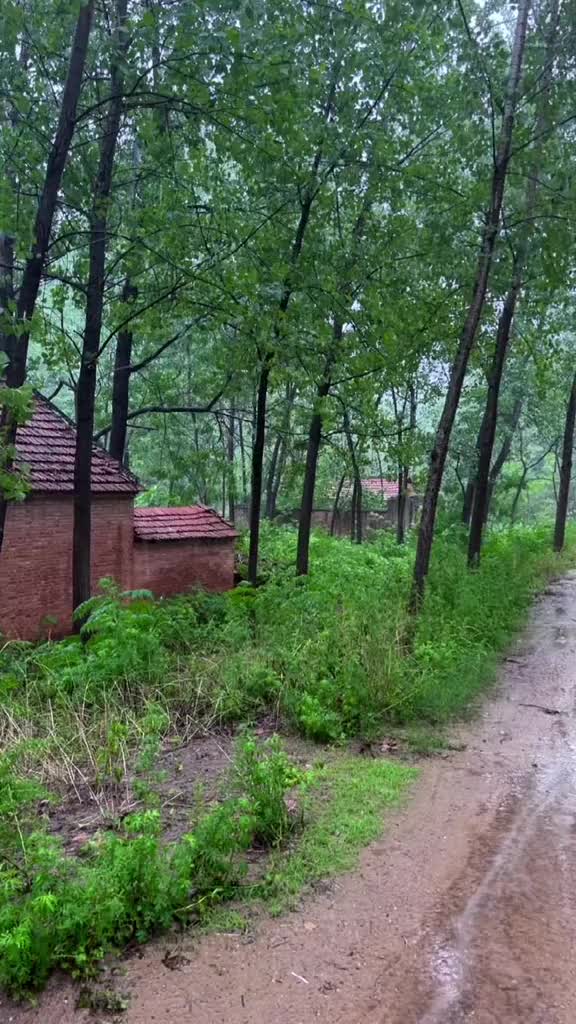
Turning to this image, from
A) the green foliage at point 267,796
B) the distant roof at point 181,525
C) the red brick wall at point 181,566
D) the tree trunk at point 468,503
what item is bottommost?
the green foliage at point 267,796

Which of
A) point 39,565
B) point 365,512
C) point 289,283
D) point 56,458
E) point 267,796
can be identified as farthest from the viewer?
point 365,512

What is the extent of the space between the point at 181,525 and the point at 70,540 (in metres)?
3.02

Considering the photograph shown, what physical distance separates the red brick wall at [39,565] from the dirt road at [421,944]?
347 inches

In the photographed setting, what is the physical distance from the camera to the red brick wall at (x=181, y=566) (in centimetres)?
1468

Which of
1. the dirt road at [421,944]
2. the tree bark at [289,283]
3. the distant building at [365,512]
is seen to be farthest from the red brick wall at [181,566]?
the distant building at [365,512]

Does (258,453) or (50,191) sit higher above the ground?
(50,191)

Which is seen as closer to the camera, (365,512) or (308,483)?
(308,483)

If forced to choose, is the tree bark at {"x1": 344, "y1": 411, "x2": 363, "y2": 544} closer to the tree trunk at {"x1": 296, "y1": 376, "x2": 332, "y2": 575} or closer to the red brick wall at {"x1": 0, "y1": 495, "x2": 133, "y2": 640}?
the tree trunk at {"x1": 296, "y1": 376, "x2": 332, "y2": 575}

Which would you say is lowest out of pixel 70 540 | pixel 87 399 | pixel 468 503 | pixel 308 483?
pixel 70 540

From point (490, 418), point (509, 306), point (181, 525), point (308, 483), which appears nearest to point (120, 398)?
point (181, 525)

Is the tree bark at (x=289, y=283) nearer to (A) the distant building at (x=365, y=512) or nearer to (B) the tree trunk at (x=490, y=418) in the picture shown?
(B) the tree trunk at (x=490, y=418)

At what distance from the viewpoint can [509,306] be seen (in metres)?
13.4

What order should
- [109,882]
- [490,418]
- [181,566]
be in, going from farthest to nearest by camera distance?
[181,566] → [490,418] → [109,882]

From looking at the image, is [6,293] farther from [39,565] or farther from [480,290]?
[480,290]
